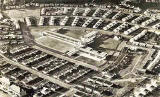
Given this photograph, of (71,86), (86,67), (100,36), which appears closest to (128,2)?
(100,36)

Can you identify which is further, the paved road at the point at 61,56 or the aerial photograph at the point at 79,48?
the paved road at the point at 61,56

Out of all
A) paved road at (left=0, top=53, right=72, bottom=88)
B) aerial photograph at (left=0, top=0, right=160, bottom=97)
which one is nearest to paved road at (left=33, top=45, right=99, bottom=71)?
aerial photograph at (left=0, top=0, right=160, bottom=97)

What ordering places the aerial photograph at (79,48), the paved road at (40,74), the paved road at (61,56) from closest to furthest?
1. the aerial photograph at (79,48)
2. the paved road at (40,74)
3. the paved road at (61,56)

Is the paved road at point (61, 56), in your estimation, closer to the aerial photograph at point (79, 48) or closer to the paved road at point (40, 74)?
the aerial photograph at point (79, 48)

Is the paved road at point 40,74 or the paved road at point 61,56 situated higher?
the paved road at point 61,56

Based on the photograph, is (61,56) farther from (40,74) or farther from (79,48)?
(40,74)

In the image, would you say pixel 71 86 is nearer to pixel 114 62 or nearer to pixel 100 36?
pixel 114 62

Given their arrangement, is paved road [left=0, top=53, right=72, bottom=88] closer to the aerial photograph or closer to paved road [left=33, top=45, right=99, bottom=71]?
the aerial photograph

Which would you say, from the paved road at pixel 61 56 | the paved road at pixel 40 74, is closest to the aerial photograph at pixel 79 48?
the paved road at pixel 40 74

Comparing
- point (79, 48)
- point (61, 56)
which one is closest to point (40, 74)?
point (61, 56)
